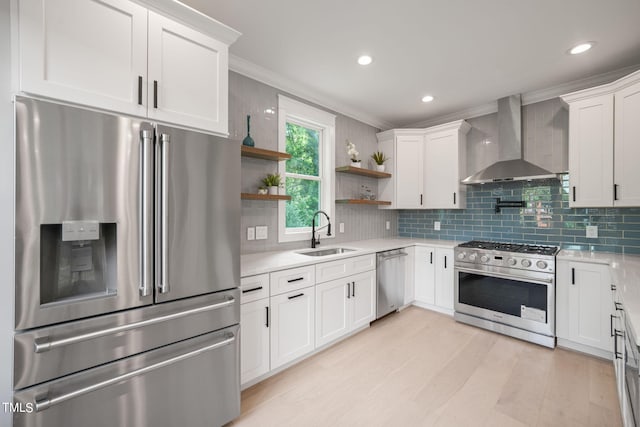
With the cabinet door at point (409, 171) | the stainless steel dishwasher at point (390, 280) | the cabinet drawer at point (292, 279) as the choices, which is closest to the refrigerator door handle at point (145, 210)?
the cabinet drawer at point (292, 279)

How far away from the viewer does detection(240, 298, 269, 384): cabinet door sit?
1.95 meters

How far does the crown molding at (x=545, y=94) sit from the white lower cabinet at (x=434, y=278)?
75.5 inches

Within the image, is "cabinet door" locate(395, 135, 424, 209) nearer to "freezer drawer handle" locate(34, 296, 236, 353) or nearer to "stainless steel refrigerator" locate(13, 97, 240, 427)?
"stainless steel refrigerator" locate(13, 97, 240, 427)

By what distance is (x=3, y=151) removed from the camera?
4.12 feet

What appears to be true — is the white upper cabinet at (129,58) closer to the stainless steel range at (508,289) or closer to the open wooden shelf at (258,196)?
the open wooden shelf at (258,196)

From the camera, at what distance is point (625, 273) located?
6.42 feet

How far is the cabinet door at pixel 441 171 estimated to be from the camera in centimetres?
367

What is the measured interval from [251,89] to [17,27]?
1736 millimetres

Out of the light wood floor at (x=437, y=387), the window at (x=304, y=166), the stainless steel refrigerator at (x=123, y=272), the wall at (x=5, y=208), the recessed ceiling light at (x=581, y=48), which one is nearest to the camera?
the stainless steel refrigerator at (x=123, y=272)

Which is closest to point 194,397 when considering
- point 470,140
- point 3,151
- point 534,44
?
point 3,151

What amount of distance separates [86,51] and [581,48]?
355 centimetres

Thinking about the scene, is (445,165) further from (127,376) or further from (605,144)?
(127,376)

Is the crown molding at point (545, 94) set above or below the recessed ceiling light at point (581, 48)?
below

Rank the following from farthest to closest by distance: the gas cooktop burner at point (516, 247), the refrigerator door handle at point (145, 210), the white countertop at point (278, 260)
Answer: the gas cooktop burner at point (516, 247)
the white countertop at point (278, 260)
the refrigerator door handle at point (145, 210)
